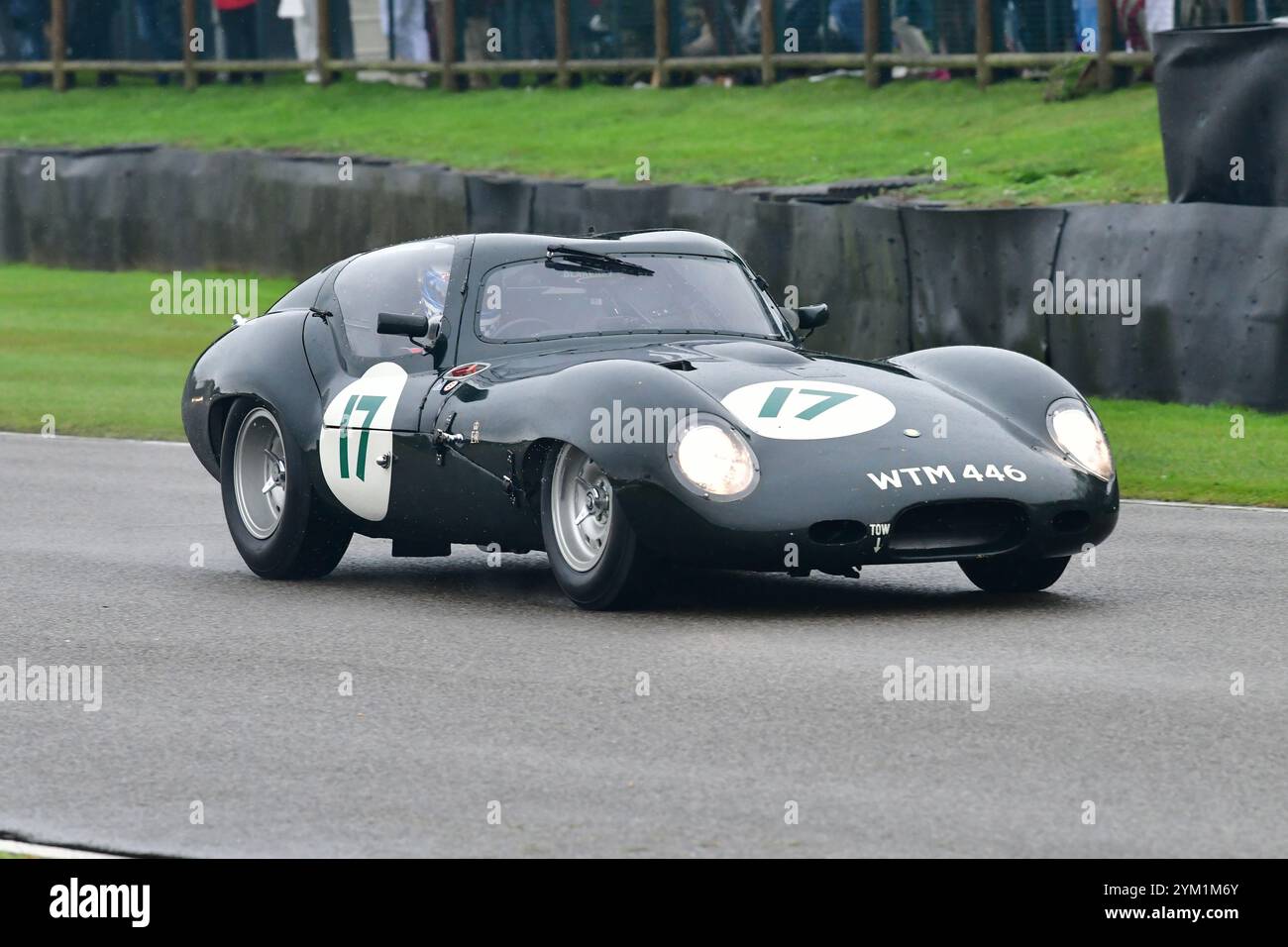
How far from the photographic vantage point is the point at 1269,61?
1484 centimetres

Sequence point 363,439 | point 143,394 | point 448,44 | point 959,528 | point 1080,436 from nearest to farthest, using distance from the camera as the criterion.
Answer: point 959,528, point 1080,436, point 363,439, point 143,394, point 448,44

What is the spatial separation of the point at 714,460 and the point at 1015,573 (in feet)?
4.71

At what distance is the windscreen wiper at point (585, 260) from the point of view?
9602 millimetres

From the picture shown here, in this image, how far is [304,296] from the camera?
10.4 meters

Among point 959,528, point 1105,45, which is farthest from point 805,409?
point 1105,45

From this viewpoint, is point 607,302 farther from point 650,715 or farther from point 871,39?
point 871,39

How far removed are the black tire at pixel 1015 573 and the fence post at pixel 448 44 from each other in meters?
23.3

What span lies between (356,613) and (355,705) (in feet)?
6.03

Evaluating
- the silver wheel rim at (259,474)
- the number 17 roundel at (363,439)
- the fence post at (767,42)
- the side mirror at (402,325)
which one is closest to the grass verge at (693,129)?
the fence post at (767,42)

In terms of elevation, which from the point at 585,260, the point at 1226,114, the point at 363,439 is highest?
the point at 1226,114

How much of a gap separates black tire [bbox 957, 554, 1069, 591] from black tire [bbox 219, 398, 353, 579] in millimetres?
2470

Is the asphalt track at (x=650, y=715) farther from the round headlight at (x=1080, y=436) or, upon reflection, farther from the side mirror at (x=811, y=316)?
the side mirror at (x=811, y=316)

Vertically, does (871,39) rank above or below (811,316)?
above
